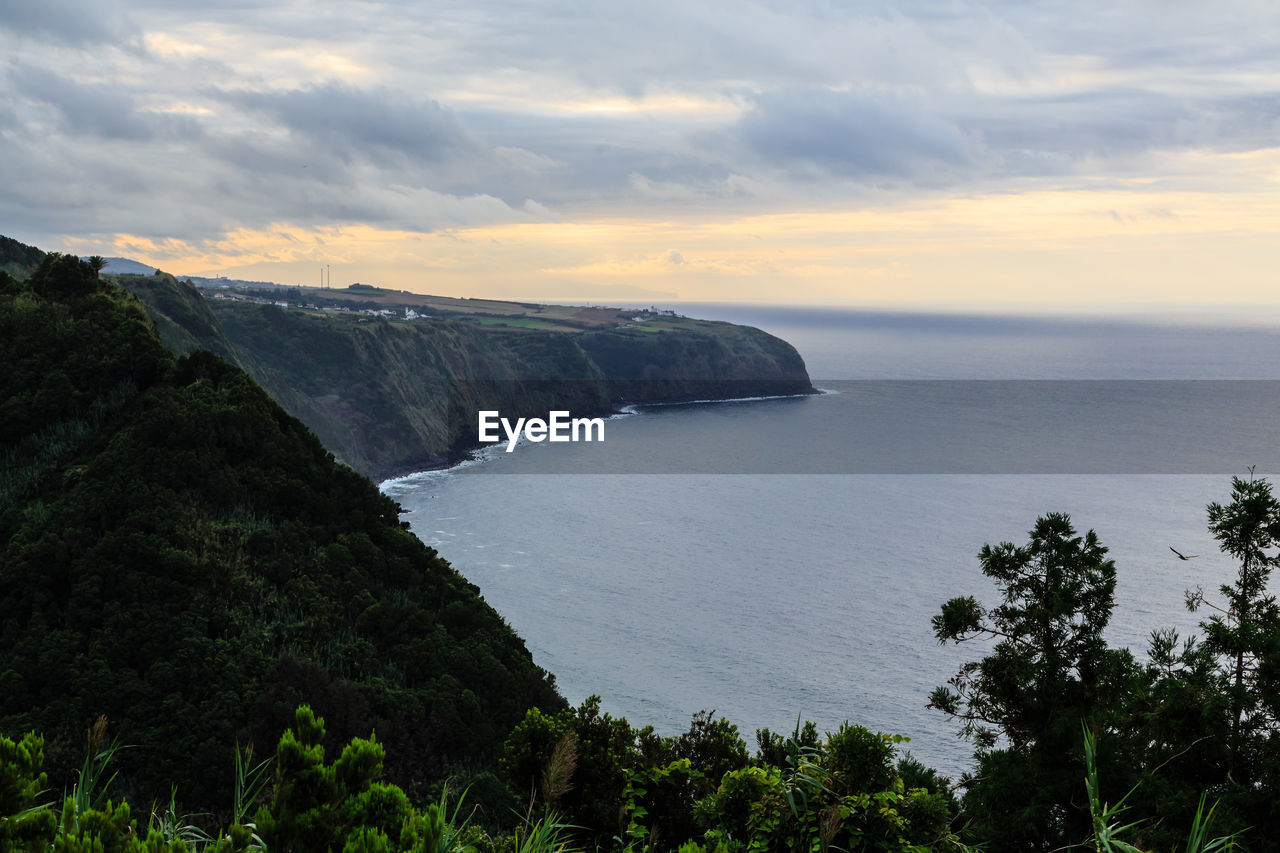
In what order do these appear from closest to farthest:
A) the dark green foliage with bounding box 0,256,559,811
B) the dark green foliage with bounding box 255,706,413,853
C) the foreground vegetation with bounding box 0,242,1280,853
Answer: the dark green foliage with bounding box 255,706,413,853, the foreground vegetation with bounding box 0,242,1280,853, the dark green foliage with bounding box 0,256,559,811

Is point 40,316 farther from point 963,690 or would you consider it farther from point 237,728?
point 963,690

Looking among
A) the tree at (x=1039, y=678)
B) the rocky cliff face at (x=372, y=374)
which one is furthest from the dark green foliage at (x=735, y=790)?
the rocky cliff face at (x=372, y=374)

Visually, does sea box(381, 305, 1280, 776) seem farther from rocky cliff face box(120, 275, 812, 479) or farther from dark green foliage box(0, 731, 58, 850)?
dark green foliage box(0, 731, 58, 850)

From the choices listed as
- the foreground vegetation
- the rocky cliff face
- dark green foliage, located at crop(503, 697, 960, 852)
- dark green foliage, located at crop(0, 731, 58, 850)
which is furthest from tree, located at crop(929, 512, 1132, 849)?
the rocky cliff face

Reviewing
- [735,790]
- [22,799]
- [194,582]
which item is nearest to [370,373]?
[194,582]

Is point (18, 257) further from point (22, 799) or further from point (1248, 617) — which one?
point (1248, 617)
